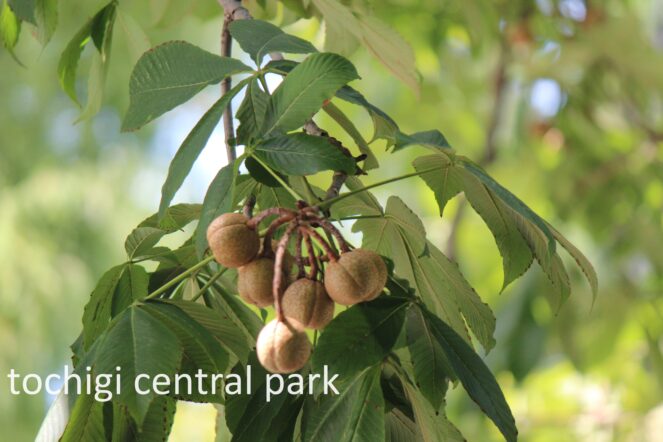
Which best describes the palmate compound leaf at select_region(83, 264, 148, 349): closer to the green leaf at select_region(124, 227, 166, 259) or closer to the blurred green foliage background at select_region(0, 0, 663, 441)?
the green leaf at select_region(124, 227, 166, 259)

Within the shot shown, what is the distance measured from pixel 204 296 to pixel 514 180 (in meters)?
1.58

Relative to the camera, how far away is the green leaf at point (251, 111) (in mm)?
547

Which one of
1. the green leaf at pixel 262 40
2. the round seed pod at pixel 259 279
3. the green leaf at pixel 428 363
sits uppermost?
the green leaf at pixel 262 40

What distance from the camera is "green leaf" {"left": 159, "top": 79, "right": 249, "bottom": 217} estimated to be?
1.68 ft

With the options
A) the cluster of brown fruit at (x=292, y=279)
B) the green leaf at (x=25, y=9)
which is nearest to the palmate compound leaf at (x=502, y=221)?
the cluster of brown fruit at (x=292, y=279)

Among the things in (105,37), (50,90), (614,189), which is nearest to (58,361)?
(50,90)

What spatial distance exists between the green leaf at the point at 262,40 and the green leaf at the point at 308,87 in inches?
2.3

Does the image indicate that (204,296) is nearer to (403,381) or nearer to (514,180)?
(403,381)

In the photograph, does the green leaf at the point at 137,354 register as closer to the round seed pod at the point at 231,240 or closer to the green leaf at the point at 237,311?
the round seed pod at the point at 231,240

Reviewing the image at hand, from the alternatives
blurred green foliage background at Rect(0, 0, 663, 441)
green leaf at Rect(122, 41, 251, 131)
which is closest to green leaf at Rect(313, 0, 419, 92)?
blurred green foliage background at Rect(0, 0, 663, 441)

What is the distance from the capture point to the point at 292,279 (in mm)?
511

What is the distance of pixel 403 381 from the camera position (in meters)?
0.55

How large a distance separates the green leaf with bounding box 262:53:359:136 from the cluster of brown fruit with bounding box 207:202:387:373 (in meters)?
0.05

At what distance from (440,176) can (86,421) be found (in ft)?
0.84
